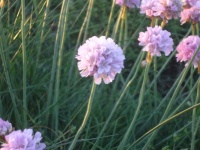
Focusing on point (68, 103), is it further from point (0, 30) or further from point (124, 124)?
point (0, 30)

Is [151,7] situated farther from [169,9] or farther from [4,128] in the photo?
[4,128]

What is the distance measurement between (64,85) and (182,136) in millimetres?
489

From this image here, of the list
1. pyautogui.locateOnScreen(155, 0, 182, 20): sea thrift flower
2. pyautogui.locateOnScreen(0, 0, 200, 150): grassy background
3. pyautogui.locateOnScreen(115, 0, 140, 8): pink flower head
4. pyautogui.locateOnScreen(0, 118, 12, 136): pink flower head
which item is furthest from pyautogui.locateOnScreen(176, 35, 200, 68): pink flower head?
pyautogui.locateOnScreen(0, 118, 12, 136): pink flower head

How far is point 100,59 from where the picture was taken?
1161mm

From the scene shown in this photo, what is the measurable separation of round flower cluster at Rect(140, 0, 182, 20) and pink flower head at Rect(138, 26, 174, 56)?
152 millimetres

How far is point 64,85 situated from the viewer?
1981mm

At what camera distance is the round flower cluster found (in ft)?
5.01

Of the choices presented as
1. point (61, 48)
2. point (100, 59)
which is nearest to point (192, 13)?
point (61, 48)

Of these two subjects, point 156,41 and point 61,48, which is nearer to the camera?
point 156,41

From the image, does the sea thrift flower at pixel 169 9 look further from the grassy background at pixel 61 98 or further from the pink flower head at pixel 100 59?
the pink flower head at pixel 100 59

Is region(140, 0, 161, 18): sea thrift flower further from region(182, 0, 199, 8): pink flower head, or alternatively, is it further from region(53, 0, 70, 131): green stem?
region(53, 0, 70, 131): green stem

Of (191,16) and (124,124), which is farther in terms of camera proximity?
(124,124)

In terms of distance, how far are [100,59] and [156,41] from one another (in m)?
0.25

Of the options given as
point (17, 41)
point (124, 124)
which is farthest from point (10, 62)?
point (124, 124)
